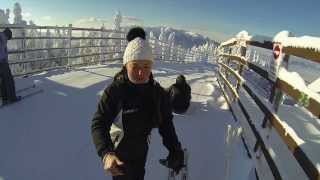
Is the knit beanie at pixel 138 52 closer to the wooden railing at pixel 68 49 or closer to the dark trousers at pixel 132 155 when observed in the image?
the dark trousers at pixel 132 155

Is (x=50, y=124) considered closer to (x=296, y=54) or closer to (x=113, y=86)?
(x=113, y=86)

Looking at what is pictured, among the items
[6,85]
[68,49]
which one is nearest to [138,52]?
[6,85]

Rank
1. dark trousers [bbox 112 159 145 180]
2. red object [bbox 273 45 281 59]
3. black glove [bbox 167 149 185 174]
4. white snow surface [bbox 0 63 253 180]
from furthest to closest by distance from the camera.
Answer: white snow surface [bbox 0 63 253 180] → red object [bbox 273 45 281 59] → black glove [bbox 167 149 185 174] → dark trousers [bbox 112 159 145 180]

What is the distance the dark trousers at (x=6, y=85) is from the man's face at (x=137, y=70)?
18.7 feet

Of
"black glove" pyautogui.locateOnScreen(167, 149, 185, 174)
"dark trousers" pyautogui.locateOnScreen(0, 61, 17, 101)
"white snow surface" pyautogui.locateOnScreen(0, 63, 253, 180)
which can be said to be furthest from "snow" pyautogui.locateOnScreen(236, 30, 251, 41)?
"dark trousers" pyautogui.locateOnScreen(0, 61, 17, 101)

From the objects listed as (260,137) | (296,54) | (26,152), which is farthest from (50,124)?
(296,54)

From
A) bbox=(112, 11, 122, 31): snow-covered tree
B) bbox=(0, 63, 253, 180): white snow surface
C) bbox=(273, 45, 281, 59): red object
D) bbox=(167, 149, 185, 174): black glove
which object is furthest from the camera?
bbox=(112, 11, 122, 31): snow-covered tree

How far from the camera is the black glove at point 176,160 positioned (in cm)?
332

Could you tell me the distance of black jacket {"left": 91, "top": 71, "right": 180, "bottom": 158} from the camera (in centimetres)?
304

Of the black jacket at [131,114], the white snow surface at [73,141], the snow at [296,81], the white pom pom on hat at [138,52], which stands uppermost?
the white pom pom on hat at [138,52]

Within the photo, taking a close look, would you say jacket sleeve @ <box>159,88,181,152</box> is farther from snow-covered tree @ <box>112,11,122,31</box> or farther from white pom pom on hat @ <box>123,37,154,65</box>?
snow-covered tree @ <box>112,11,122,31</box>

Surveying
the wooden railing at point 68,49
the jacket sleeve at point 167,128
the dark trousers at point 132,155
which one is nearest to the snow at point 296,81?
the jacket sleeve at point 167,128

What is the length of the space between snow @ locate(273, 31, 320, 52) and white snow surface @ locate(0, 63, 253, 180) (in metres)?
1.63

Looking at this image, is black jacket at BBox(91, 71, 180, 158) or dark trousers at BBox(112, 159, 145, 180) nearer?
black jacket at BBox(91, 71, 180, 158)
